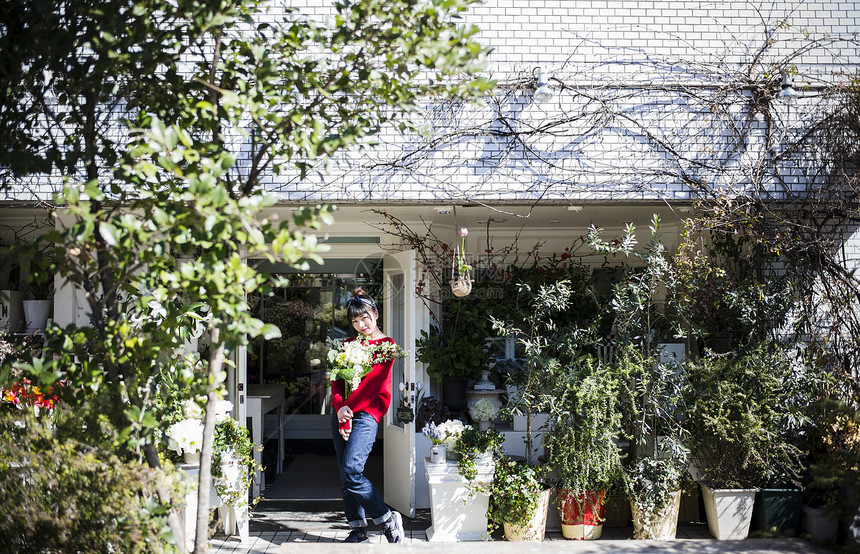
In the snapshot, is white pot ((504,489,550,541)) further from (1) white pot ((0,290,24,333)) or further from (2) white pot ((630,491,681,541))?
(1) white pot ((0,290,24,333))

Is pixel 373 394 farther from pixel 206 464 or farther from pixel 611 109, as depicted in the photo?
pixel 611 109

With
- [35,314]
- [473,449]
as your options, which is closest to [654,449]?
[473,449]

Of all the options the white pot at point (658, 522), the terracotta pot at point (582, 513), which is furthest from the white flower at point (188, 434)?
the white pot at point (658, 522)

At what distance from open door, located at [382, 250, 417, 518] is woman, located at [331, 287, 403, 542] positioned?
20.6 inches

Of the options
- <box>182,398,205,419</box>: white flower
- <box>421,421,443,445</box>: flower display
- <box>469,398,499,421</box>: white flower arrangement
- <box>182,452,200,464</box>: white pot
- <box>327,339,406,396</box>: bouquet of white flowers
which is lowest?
<box>182,452,200,464</box>: white pot

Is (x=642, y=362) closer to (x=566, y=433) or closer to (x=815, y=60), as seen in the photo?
(x=566, y=433)

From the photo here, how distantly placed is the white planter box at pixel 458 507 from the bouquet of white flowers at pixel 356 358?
3.00ft

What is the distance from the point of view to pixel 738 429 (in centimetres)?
489

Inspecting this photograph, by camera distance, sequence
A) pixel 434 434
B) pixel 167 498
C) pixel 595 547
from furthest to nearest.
→ pixel 434 434
pixel 595 547
pixel 167 498

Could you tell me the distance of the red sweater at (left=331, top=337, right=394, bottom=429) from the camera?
5.25 metres

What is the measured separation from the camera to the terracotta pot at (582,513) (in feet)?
16.8

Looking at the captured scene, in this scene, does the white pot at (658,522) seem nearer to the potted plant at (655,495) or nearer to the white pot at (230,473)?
the potted plant at (655,495)

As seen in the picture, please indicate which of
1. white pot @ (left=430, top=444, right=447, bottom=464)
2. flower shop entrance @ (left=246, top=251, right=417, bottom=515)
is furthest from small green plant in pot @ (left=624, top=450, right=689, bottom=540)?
flower shop entrance @ (left=246, top=251, right=417, bottom=515)

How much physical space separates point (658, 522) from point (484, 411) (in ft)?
5.49
